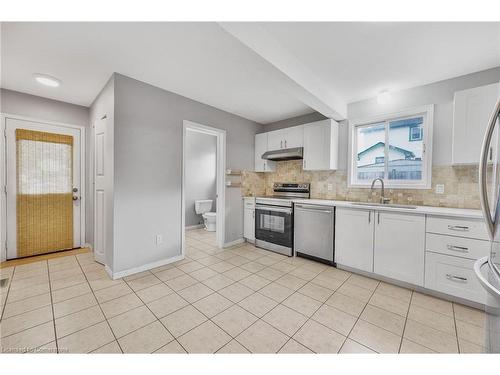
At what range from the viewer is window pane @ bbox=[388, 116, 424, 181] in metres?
2.57

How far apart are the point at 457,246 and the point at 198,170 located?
4721 millimetres

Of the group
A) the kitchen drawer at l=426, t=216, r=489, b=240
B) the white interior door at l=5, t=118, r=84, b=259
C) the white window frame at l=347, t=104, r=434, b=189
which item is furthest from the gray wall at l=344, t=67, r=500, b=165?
the white interior door at l=5, t=118, r=84, b=259

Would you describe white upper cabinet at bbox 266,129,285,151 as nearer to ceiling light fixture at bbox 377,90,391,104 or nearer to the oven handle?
the oven handle

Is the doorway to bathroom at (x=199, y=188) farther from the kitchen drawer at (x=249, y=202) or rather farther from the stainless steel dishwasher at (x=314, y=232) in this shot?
the stainless steel dishwasher at (x=314, y=232)

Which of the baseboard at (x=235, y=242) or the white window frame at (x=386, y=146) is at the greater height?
the white window frame at (x=386, y=146)

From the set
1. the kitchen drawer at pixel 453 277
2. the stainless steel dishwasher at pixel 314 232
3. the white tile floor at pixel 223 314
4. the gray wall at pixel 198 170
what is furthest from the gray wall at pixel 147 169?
the kitchen drawer at pixel 453 277

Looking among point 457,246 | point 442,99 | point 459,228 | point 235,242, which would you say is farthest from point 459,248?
point 235,242

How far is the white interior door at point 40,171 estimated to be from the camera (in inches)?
108

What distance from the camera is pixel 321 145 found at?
315cm

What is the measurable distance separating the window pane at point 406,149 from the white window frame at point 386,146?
0.06m

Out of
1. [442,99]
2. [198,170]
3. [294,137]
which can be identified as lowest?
[198,170]

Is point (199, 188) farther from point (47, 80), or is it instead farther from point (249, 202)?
point (47, 80)

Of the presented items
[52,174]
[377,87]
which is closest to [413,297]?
[377,87]

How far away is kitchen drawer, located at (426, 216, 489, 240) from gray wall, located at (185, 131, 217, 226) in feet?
13.5
